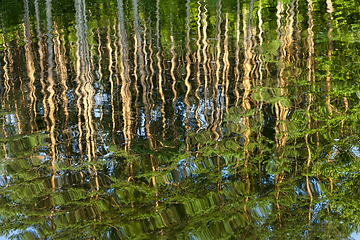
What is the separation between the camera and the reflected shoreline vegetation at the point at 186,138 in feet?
11.4

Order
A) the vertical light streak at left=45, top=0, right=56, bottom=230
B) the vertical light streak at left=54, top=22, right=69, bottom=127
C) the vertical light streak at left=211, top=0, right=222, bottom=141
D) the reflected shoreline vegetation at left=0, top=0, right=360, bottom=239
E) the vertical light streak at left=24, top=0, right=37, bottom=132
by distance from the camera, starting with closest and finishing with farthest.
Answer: the reflected shoreline vegetation at left=0, top=0, right=360, bottom=239
the vertical light streak at left=45, top=0, right=56, bottom=230
the vertical light streak at left=211, top=0, right=222, bottom=141
the vertical light streak at left=24, top=0, right=37, bottom=132
the vertical light streak at left=54, top=22, right=69, bottom=127

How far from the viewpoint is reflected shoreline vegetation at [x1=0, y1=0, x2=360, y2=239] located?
137 inches

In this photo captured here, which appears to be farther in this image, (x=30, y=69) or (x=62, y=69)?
(x=30, y=69)

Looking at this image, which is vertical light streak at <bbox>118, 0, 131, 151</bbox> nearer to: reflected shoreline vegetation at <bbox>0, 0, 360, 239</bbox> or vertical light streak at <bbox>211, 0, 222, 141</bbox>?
reflected shoreline vegetation at <bbox>0, 0, 360, 239</bbox>

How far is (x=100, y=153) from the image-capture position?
15.6 ft

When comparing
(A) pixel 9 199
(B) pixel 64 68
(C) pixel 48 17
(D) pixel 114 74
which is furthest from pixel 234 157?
(C) pixel 48 17

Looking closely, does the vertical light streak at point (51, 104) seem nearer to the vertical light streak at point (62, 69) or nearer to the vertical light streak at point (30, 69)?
the vertical light streak at point (62, 69)

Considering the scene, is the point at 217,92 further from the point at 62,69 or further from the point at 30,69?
the point at 30,69

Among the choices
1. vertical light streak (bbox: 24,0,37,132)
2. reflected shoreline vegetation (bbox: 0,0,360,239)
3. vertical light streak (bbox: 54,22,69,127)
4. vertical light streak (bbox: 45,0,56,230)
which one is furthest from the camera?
vertical light streak (bbox: 54,22,69,127)

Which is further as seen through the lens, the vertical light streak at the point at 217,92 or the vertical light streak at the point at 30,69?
the vertical light streak at the point at 30,69

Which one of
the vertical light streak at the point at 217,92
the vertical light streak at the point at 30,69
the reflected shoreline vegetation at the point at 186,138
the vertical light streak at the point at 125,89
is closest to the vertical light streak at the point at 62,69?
the reflected shoreline vegetation at the point at 186,138

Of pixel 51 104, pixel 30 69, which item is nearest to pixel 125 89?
pixel 51 104

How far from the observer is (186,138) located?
195 inches

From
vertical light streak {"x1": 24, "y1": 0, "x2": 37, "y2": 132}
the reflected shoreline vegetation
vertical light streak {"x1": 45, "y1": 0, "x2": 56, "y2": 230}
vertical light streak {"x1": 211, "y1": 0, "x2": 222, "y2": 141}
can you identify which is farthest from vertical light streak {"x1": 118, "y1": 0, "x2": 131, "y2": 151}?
vertical light streak {"x1": 24, "y1": 0, "x2": 37, "y2": 132}
